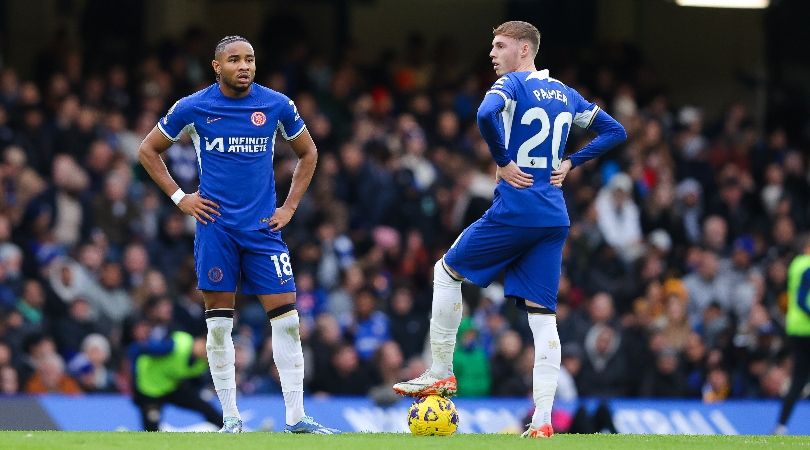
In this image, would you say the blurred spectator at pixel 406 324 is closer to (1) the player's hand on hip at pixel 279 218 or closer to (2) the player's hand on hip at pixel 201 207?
(1) the player's hand on hip at pixel 279 218

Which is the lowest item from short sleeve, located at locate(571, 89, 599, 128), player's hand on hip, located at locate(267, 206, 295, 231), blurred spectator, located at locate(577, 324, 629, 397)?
blurred spectator, located at locate(577, 324, 629, 397)

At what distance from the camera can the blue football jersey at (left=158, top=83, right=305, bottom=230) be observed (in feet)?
35.6

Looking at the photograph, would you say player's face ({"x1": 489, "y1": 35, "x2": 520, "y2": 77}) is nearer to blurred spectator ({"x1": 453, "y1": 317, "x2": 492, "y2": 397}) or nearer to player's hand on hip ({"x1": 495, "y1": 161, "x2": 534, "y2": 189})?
player's hand on hip ({"x1": 495, "y1": 161, "x2": 534, "y2": 189})

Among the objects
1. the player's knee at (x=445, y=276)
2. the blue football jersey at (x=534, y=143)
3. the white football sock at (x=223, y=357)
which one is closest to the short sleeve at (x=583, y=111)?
the blue football jersey at (x=534, y=143)

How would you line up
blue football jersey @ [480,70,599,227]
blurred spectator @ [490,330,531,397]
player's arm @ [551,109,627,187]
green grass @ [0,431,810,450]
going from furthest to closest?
1. blurred spectator @ [490,330,531,397]
2. player's arm @ [551,109,627,187]
3. blue football jersey @ [480,70,599,227]
4. green grass @ [0,431,810,450]

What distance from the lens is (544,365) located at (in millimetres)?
10852

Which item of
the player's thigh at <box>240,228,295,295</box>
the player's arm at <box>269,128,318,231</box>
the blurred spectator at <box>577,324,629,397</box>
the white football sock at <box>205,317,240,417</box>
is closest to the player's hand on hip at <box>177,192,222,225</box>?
the player's thigh at <box>240,228,295,295</box>

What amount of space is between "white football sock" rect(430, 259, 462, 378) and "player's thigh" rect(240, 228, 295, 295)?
0.98 m

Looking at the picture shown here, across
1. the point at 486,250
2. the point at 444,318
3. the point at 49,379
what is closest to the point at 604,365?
the point at 49,379

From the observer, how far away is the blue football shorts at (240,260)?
10.9 meters

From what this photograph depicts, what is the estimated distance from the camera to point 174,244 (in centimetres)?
1942

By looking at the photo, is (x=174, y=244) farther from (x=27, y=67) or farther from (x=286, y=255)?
(x=286, y=255)

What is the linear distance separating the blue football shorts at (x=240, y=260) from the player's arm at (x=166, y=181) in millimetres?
91

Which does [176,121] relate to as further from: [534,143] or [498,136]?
[534,143]
